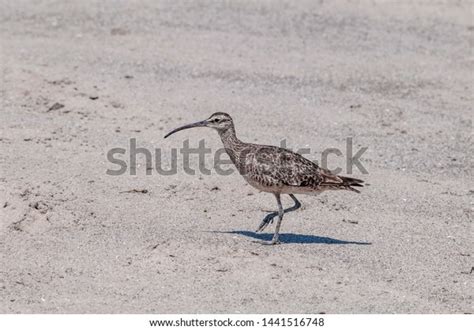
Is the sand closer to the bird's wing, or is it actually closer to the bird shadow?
the bird shadow

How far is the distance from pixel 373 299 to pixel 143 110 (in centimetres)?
613

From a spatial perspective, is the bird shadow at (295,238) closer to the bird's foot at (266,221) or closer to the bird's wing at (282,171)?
the bird's foot at (266,221)

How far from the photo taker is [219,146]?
46.2ft

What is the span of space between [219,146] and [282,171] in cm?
300

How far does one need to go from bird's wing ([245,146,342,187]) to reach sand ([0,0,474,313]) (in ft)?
2.19

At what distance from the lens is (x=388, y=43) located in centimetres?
1833

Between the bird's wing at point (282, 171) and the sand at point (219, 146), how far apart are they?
2.19 ft

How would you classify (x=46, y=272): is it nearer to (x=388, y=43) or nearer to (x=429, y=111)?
(x=429, y=111)

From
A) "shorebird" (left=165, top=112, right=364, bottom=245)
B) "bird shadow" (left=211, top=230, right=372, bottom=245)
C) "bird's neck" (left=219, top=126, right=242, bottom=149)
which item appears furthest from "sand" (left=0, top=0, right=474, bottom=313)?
"bird's neck" (left=219, top=126, right=242, bottom=149)

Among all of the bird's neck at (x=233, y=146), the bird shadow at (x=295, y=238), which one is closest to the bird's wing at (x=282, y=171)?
the bird's neck at (x=233, y=146)

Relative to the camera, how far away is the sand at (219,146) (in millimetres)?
10055

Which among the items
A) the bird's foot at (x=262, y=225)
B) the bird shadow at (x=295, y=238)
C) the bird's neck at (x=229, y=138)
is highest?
the bird's neck at (x=229, y=138)

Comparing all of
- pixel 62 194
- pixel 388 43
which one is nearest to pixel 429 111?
pixel 388 43

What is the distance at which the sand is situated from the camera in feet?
33.0
